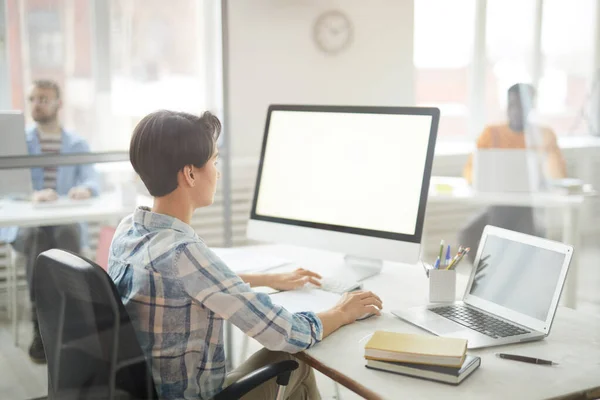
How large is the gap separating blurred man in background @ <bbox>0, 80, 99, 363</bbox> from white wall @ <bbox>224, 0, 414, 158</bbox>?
109 cm

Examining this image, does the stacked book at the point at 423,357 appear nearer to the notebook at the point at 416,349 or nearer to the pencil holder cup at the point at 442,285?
the notebook at the point at 416,349

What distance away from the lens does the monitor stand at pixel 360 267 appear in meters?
2.02

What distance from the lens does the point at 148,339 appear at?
1443 millimetres

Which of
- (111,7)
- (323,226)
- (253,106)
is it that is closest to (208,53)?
(253,106)

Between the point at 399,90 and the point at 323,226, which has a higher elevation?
the point at 399,90

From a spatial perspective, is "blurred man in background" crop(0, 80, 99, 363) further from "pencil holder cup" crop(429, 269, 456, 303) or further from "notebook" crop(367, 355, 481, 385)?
"notebook" crop(367, 355, 481, 385)

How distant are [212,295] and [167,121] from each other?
35 centimetres

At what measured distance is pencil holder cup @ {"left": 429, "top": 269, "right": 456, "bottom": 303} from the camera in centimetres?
175

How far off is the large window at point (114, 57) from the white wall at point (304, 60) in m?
0.17

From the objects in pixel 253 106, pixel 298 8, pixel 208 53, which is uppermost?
pixel 298 8

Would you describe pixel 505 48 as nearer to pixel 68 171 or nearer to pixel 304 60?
pixel 304 60

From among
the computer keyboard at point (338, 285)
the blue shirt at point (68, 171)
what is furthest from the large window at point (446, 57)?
the computer keyboard at point (338, 285)

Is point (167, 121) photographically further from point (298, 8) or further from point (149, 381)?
point (298, 8)

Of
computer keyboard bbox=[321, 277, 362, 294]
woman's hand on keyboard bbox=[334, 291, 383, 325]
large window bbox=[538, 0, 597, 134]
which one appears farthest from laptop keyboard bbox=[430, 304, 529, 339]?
large window bbox=[538, 0, 597, 134]
